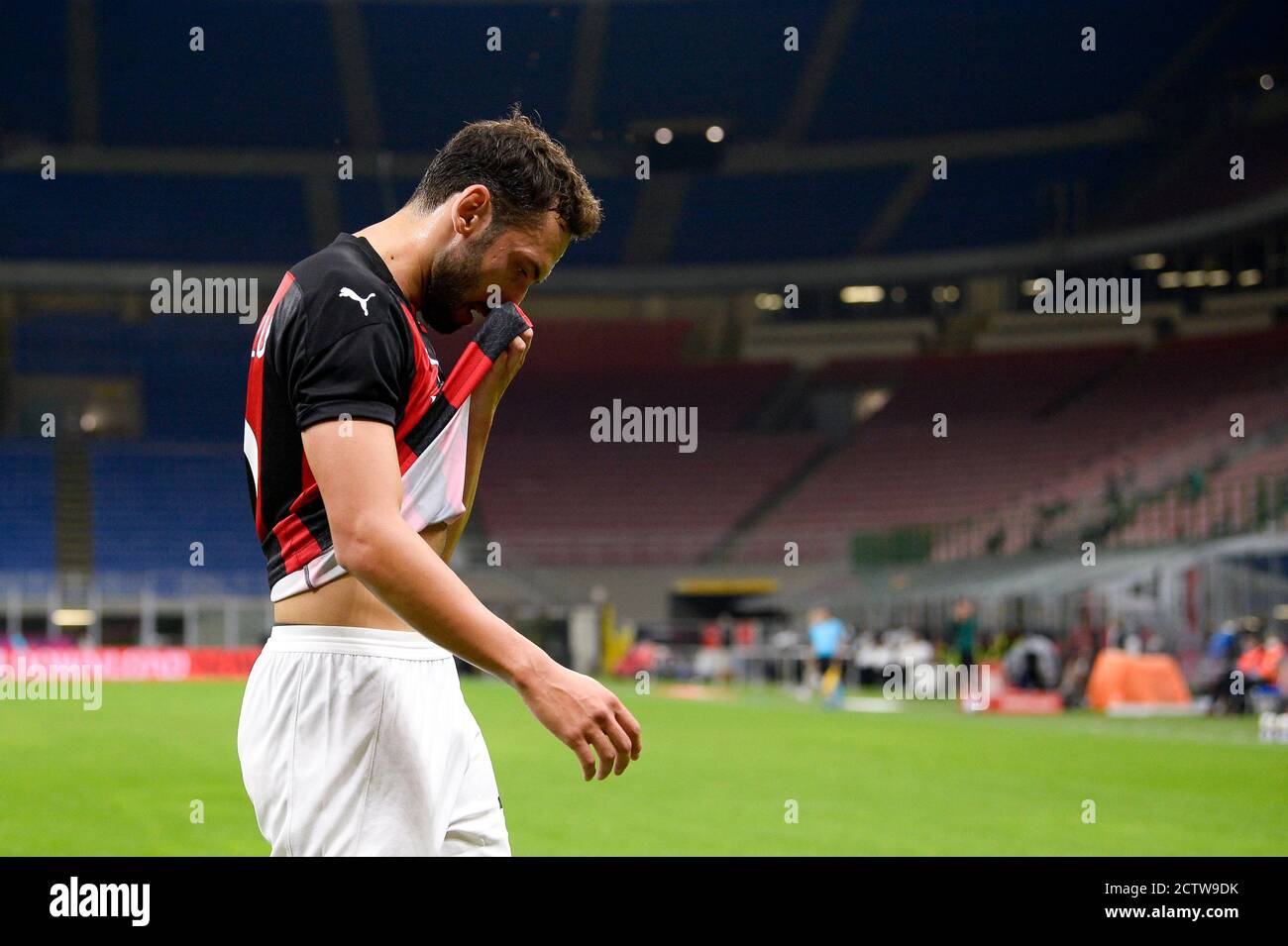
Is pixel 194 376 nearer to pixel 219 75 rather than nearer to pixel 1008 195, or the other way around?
pixel 219 75

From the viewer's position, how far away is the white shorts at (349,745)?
2529 mm

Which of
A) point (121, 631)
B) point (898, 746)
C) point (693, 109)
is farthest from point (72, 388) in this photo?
point (898, 746)

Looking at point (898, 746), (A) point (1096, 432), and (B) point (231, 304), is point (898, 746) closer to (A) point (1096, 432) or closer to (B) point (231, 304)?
(A) point (1096, 432)

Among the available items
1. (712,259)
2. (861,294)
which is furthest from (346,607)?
(861,294)

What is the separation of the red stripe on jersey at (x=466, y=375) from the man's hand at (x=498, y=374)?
0.02 meters

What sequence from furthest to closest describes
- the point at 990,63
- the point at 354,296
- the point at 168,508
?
the point at 168,508 → the point at 990,63 → the point at 354,296

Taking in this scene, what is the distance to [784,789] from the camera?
1087cm

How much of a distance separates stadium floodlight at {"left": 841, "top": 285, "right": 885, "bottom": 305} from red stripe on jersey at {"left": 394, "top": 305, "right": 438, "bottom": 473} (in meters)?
43.8

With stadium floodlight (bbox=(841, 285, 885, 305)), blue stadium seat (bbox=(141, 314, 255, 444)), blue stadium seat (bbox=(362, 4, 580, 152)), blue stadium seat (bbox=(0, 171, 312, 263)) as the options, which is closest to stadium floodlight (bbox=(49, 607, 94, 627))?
blue stadium seat (bbox=(141, 314, 255, 444))

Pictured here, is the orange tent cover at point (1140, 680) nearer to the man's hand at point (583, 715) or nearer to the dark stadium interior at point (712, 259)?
the dark stadium interior at point (712, 259)

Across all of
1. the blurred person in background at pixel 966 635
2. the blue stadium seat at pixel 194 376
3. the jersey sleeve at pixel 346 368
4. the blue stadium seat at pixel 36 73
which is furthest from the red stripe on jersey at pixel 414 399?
the blue stadium seat at pixel 194 376

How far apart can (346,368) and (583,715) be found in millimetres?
689

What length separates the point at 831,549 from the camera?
40969 mm
